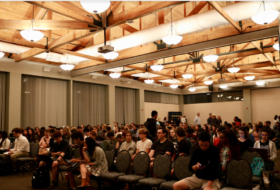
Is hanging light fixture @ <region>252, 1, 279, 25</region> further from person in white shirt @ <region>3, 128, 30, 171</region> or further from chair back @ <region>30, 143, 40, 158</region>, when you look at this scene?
person in white shirt @ <region>3, 128, 30, 171</region>

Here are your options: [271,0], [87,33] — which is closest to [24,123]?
[87,33]

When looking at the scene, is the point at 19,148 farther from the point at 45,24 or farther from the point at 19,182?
the point at 45,24

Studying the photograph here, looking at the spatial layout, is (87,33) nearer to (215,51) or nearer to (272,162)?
(272,162)

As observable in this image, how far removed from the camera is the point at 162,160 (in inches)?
179

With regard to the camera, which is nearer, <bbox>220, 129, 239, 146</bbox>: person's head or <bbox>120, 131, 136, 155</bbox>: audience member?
<bbox>220, 129, 239, 146</bbox>: person's head

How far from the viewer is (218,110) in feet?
66.4

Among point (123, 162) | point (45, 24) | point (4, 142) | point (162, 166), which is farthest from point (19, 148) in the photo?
point (162, 166)

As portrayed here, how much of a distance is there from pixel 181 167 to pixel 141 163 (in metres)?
0.91

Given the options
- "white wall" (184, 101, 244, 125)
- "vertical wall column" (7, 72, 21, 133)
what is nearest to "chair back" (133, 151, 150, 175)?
"vertical wall column" (7, 72, 21, 133)

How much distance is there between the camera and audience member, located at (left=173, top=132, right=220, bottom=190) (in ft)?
11.5

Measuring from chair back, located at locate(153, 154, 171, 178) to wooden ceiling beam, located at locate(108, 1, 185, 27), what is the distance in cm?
318

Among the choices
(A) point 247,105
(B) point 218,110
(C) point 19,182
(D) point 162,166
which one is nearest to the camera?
(D) point 162,166

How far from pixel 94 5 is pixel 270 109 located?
17745 mm

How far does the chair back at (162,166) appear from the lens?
441 centimetres
